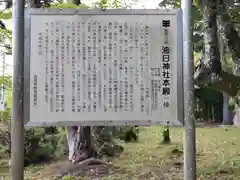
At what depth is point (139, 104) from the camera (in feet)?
10.4

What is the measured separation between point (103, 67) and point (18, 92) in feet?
2.48

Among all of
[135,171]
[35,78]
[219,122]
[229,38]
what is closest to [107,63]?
[35,78]

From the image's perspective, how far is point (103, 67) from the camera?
3223 millimetres

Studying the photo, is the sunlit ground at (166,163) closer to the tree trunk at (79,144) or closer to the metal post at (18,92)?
the tree trunk at (79,144)

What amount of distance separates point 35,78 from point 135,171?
12.4ft

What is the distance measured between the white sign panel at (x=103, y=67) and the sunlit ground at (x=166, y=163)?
3.02 metres

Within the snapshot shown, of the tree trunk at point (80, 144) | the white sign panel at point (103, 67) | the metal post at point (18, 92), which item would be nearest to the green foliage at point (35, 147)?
the tree trunk at point (80, 144)

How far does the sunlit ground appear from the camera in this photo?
6160mm

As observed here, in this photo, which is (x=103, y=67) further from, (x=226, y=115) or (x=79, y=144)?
(x=226, y=115)

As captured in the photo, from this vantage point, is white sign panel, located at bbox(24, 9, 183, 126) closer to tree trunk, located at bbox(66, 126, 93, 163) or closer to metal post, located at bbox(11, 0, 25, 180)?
metal post, located at bbox(11, 0, 25, 180)

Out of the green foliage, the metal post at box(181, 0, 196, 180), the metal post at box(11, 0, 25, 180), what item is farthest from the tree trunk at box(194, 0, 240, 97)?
the green foliage

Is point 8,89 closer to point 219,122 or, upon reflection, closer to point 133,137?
point 133,137

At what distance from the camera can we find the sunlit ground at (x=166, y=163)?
20.2 ft

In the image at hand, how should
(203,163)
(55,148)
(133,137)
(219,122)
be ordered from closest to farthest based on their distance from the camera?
(203,163), (55,148), (133,137), (219,122)
